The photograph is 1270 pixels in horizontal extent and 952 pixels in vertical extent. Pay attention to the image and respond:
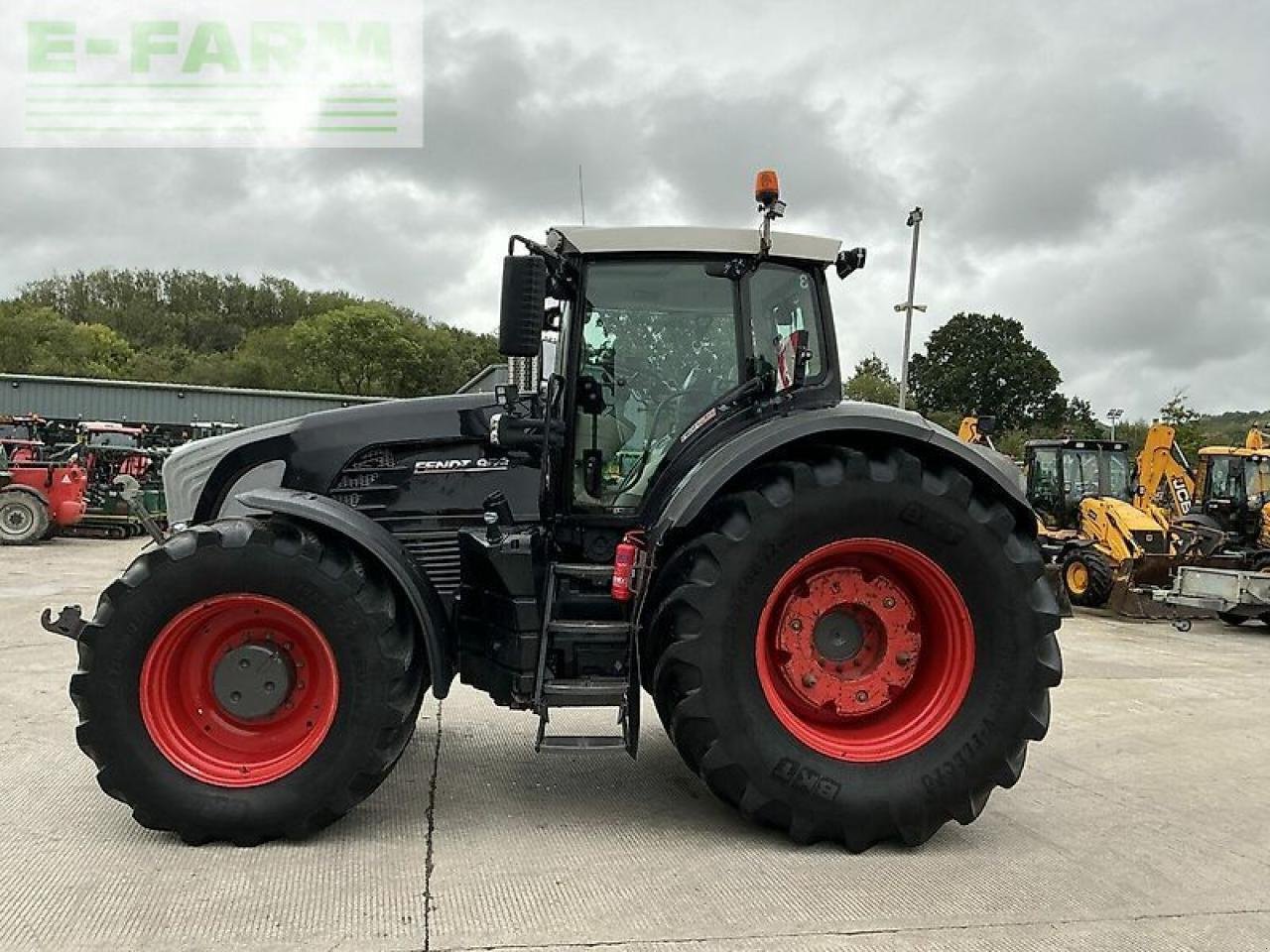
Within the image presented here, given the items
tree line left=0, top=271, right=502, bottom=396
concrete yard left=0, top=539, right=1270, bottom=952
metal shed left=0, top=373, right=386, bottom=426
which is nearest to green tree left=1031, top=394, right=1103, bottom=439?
tree line left=0, top=271, right=502, bottom=396

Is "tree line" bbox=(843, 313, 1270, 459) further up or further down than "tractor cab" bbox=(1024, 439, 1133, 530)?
further up

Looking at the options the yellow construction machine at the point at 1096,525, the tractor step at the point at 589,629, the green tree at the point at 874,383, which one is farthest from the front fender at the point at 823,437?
the green tree at the point at 874,383

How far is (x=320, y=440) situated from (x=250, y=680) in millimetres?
1123

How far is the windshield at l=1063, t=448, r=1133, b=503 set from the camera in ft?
47.6

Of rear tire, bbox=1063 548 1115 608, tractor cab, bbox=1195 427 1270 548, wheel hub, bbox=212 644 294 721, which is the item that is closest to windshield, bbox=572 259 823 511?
wheel hub, bbox=212 644 294 721

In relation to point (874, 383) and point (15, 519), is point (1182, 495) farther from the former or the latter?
point (874, 383)

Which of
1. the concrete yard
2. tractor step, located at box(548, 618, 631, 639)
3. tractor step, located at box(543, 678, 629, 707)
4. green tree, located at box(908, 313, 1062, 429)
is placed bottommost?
the concrete yard

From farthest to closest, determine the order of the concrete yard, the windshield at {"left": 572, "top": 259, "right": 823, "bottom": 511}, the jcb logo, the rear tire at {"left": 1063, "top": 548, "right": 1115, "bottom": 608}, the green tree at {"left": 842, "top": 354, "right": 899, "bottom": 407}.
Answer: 1. the green tree at {"left": 842, "top": 354, "right": 899, "bottom": 407}
2. the jcb logo
3. the rear tire at {"left": 1063, "top": 548, "right": 1115, "bottom": 608}
4. the windshield at {"left": 572, "top": 259, "right": 823, "bottom": 511}
5. the concrete yard

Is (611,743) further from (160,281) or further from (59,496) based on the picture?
(160,281)

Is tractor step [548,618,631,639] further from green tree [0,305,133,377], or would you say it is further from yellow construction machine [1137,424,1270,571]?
green tree [0,305,133,377]

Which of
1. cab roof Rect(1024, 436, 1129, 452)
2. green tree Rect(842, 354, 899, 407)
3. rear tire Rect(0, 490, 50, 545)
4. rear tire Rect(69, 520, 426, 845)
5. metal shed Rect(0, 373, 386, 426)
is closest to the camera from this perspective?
rear tire Rect(69, 520, 426, 845)

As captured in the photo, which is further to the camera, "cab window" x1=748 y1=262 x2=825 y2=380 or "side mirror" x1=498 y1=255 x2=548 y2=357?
"cab window" x1=748 y1=262 x2=825 y2=380

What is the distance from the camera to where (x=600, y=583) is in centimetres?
397

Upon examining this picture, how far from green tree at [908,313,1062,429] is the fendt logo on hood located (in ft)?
169
